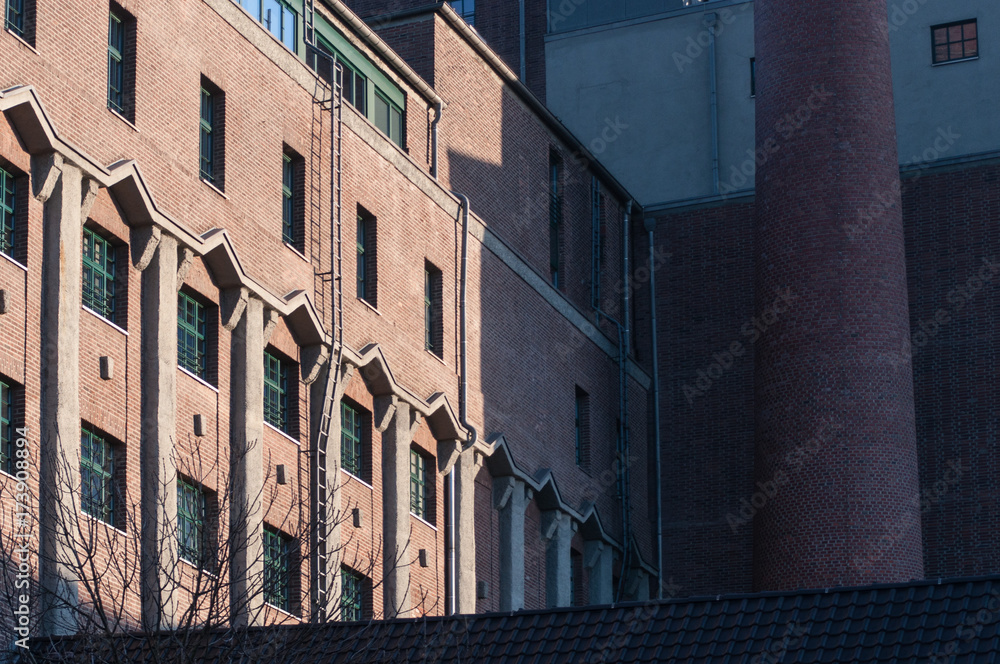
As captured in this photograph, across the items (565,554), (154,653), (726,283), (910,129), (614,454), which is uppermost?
(910,129)

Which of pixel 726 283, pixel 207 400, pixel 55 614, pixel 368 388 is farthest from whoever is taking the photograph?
pixel 726 283

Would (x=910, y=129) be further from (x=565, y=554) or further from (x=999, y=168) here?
(x=565, y=554)

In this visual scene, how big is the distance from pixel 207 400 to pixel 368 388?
510 cm

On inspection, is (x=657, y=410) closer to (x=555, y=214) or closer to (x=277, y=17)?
(x=555, y=214)

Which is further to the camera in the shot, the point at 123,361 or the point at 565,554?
the point at 565,554

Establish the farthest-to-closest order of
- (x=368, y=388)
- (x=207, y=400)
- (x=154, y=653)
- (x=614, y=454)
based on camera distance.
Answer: (x=614, y=454) → (x=368, y=388) → (x=207, y=400) → (x=154, y=653)

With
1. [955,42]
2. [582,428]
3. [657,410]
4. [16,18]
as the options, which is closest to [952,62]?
[955,42]

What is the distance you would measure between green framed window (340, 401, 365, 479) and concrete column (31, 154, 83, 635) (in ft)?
24.0

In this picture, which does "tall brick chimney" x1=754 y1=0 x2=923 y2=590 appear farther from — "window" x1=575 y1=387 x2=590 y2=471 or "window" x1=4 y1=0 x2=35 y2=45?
"window" x1=4 y1=0 x2=35 y2=45

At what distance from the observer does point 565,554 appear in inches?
1533

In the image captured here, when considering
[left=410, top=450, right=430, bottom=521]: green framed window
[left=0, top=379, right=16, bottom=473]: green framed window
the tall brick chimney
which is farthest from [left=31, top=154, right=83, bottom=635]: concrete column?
the tall brick chimney

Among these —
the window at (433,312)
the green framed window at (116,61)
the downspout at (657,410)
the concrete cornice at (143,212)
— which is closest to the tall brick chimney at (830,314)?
the downspout at (657,410)

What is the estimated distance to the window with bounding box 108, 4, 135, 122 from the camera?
2728 cm

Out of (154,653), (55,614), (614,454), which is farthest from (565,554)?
(154,653)
